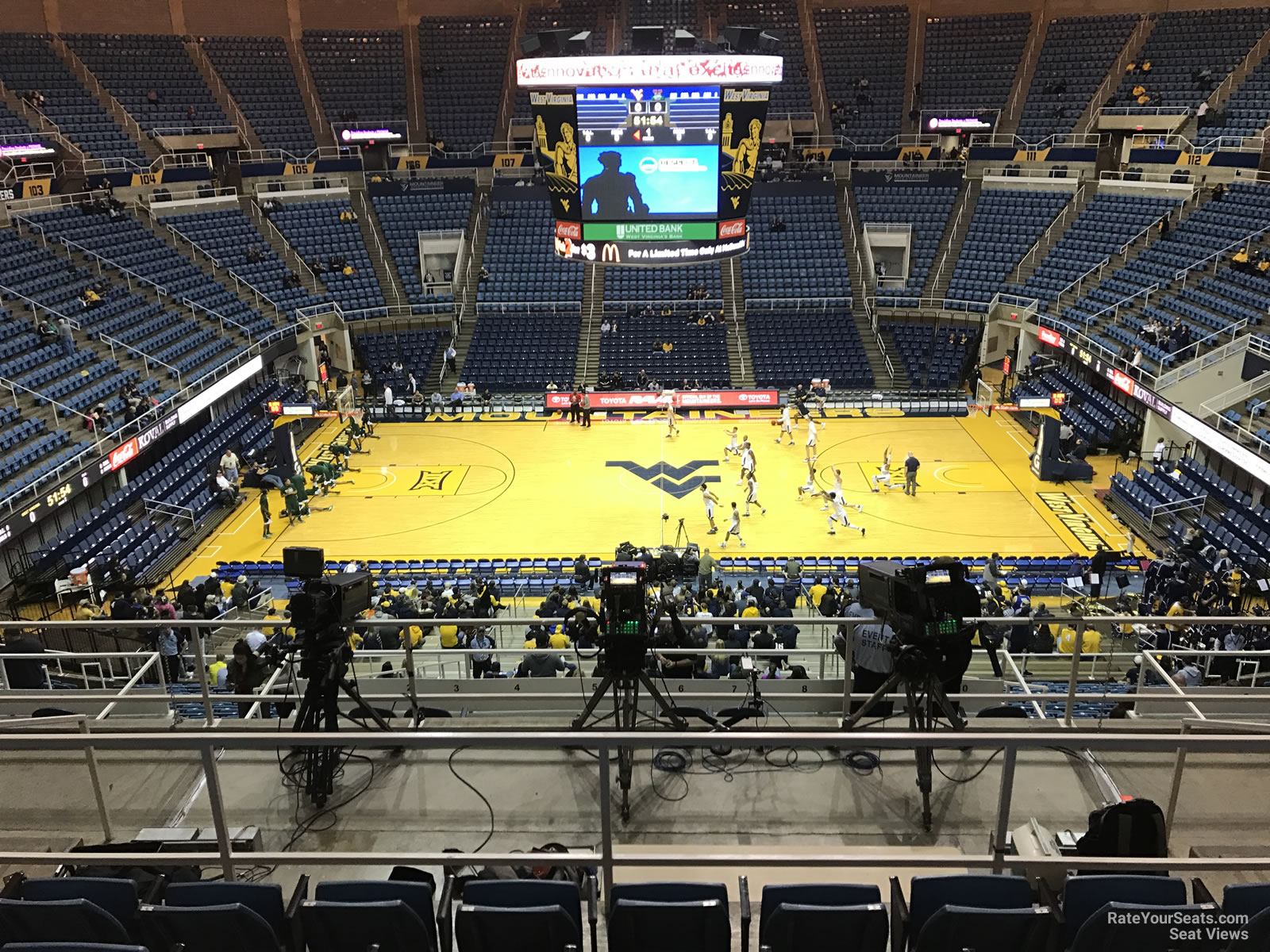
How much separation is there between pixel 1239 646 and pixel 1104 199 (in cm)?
2993

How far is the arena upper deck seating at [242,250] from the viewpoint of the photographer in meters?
37.8

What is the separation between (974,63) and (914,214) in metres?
11.8

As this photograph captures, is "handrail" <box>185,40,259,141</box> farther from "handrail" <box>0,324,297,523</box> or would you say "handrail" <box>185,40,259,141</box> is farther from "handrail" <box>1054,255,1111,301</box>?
"handrail" <box>1054,255,1111,301</box>

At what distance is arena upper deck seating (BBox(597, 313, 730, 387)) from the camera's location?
122 feet

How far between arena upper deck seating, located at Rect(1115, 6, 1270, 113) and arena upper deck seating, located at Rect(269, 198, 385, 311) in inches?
1359

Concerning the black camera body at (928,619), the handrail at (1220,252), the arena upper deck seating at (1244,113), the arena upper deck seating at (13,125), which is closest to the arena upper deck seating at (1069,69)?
the arena upper deck seating at (1244,113)

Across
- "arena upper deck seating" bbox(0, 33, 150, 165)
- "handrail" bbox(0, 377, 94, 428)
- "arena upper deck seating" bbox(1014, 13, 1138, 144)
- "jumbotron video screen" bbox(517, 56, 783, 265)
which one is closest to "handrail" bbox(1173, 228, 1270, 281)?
"arena upper deck seating" bbox(1014, 13, 1138, 144)

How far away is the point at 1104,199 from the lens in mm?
39219

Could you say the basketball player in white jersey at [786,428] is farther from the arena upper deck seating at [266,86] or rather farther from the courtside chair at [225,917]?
the arena upper deck seating at [266,86]

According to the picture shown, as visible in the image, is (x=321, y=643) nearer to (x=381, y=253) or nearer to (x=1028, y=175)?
(x=381, y=253)

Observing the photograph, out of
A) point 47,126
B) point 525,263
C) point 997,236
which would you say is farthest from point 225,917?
point 47,126

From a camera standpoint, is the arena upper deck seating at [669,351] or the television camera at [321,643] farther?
the arena upper deck seating at [669,351]

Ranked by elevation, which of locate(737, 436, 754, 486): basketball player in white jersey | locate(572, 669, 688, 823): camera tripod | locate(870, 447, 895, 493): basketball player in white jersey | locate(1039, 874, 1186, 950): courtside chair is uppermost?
locate(1039, 874, 1186, 950): courtside chair

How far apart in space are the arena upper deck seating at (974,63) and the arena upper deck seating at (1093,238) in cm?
1086
